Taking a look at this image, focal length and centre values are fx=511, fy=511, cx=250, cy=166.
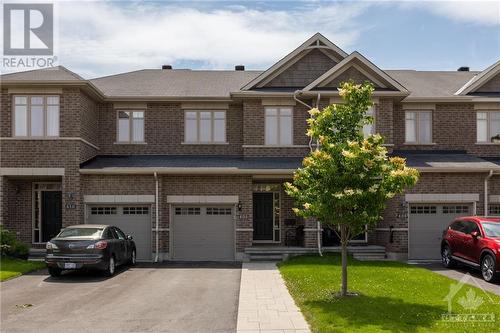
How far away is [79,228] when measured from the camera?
49.9 feet

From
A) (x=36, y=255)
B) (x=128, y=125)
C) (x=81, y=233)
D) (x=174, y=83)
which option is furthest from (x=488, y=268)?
(x=174, y=83)

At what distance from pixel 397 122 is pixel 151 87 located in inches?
429

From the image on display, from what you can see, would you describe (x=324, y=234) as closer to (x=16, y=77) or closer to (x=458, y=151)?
(x=458, y=151)

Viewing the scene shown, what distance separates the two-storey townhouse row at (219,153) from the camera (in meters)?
18.8

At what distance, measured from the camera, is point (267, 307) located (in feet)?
34.3

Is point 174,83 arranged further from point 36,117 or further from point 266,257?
point 266,257

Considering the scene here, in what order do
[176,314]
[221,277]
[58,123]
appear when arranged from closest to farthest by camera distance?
[176,314] → [221,277] → [58,123]

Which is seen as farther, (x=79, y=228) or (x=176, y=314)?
(x=79, y=228)

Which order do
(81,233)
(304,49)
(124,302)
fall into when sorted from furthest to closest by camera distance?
(304,49), (81,233), (124,302)

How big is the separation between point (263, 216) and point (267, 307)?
1085 cm

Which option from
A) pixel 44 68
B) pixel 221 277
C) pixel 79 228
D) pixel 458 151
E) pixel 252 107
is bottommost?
pixel 221 277

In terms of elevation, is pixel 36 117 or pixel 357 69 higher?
pixel 357 69

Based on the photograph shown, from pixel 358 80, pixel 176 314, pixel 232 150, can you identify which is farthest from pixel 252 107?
pixel 176 314

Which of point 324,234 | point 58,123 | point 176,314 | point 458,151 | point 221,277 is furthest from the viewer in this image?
point 458,151
